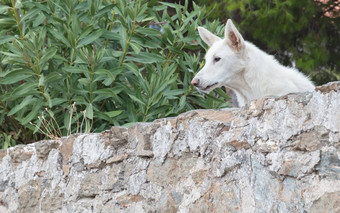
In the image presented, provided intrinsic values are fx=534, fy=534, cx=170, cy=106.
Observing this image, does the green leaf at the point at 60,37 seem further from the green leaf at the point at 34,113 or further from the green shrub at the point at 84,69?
the green leaf at the point at 34,113

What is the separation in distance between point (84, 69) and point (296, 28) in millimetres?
4668

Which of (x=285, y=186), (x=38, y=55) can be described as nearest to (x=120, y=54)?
(x=38, y=55)

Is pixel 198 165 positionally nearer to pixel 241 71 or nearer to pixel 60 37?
pixel 241 71

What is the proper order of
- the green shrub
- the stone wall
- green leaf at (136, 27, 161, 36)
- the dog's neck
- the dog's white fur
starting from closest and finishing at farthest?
the stone wall, the dog's white fur, the green shrub, the dog's neck, green leaf at (136, 27, 161, 36)

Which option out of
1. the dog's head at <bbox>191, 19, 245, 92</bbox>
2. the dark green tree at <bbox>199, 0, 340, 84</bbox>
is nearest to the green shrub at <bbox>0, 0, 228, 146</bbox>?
the dog's head at <bbox>191, 19, 245, 92</bbox>

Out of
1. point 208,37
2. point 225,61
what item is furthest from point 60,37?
point 225,61

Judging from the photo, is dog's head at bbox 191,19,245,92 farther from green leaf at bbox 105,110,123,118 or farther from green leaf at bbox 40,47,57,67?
green leaf at bbox 40,47,57,67

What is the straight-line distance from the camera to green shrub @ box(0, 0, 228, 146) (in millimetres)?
4559

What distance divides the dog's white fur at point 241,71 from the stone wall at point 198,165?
1225 mm

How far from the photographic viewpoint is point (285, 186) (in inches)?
99.8

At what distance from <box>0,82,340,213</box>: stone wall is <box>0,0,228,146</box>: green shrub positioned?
562 mm

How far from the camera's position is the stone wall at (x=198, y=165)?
2.40m

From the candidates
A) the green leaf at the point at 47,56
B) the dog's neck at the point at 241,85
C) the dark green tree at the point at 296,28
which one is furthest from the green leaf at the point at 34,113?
the dark green tree at the point at 296,28

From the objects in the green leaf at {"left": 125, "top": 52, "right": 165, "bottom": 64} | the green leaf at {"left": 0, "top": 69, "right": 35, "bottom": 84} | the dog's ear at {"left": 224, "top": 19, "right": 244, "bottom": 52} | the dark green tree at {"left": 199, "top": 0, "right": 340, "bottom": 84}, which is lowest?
the dark green tree at {"left": 199, "top": 0, "right": 340, "bottom": 84}
